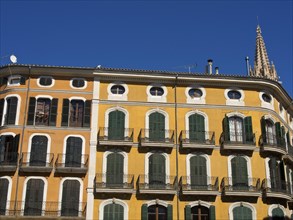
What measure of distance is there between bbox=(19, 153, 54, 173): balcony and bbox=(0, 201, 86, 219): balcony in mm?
2352

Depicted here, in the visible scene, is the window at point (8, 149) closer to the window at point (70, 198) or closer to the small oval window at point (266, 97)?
the window at point (70, 198)

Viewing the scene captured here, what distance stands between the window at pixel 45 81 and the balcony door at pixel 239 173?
15561mm

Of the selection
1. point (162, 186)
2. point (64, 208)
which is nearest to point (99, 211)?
point (64, 208)

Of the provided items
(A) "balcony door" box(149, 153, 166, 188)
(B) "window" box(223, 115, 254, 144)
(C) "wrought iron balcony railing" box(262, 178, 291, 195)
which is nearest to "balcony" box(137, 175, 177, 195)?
(A) "balcony door" box(149, 153, 166, 188)

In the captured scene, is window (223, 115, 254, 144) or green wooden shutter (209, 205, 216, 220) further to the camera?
window (223, 115, 254, 144)

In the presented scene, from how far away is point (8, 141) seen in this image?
32750 millimetres

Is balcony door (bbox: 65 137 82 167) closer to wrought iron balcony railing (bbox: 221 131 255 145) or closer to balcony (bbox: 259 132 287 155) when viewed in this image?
wrought iron balcony railing (bbox: 221 131 255 145)

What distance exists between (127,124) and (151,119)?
1953mm

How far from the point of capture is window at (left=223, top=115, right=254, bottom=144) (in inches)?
1350

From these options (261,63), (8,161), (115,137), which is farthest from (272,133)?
(261,63)

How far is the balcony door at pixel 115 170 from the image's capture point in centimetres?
3200

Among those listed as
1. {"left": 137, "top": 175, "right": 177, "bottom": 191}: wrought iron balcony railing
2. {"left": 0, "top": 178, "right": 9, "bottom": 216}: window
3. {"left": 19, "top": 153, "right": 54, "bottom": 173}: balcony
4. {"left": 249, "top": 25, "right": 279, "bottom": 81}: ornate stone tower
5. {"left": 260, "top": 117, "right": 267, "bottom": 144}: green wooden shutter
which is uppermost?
{"left": 249, "top": 25, "right": 279, "bottom": 81}: ornate stone tower

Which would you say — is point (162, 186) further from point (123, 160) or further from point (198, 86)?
point (198, 86)

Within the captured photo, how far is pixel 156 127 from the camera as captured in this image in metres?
34.3
